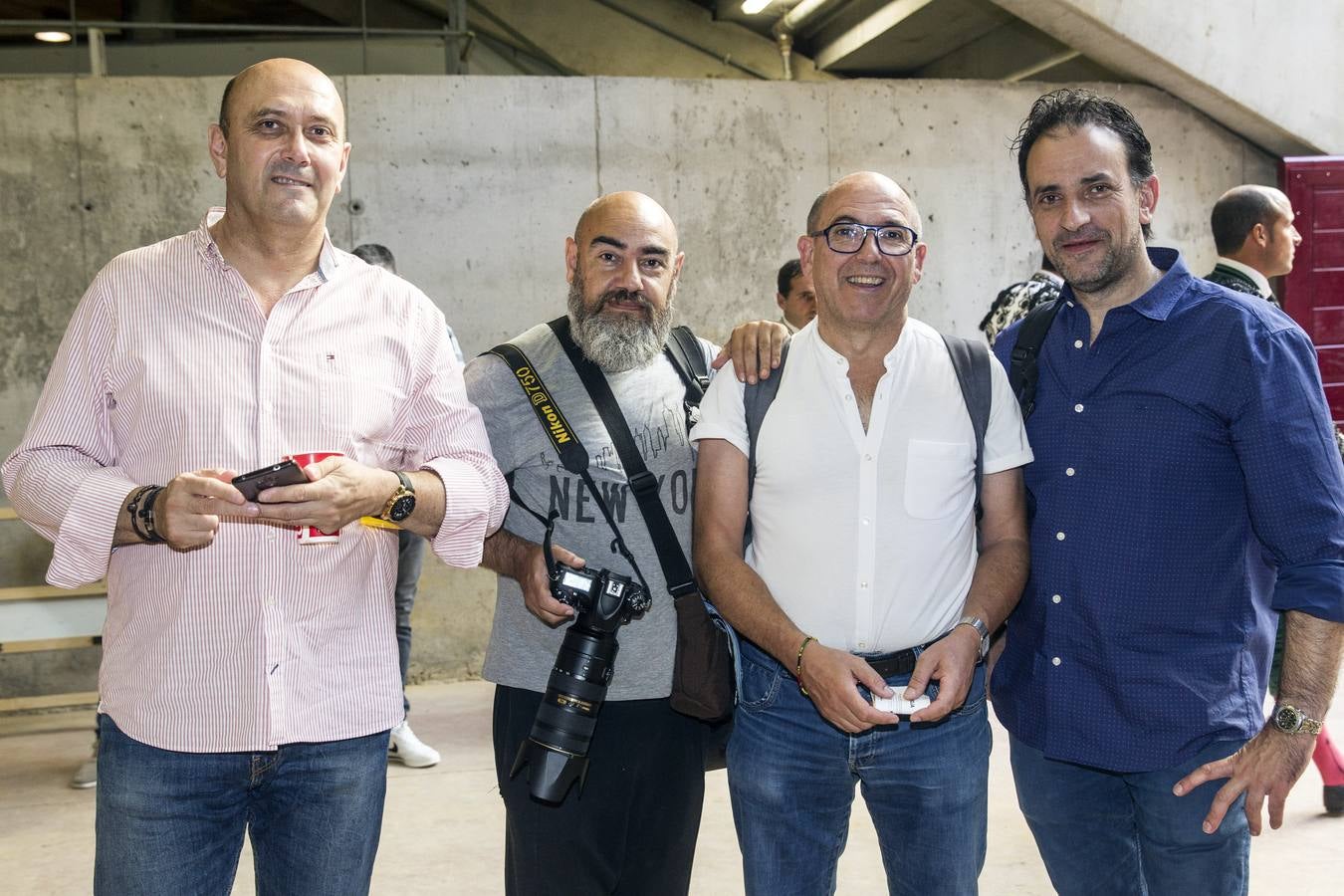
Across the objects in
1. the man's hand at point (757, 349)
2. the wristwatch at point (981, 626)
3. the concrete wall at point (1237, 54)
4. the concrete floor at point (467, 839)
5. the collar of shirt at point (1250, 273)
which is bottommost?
the concrete floor at point (467, 839)

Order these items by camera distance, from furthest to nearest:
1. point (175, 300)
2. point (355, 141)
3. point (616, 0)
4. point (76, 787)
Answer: point (616, 0) < point (355, 141) < point (76, 787) < point (175, 300)

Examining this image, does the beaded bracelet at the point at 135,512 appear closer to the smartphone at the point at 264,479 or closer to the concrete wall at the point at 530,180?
the smartphone at the point at 264,479

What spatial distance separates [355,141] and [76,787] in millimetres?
3159

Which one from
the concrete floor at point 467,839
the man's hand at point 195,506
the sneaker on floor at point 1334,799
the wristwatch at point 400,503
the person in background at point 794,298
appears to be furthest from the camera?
the person in background at point 794,298

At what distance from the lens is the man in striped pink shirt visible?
1.74 metres

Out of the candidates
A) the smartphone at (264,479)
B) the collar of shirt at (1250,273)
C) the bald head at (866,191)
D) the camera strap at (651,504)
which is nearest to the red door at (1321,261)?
the collar of shirt at (1250,273)

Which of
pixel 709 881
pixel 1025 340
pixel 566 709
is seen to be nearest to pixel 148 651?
pixel 566 709

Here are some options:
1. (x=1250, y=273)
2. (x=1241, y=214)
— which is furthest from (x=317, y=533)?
(x=1241, y=214)

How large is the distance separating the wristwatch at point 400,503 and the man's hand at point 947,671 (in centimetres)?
89

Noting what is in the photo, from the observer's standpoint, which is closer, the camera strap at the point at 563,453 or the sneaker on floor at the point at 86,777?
the camera strap at the point at 563,453

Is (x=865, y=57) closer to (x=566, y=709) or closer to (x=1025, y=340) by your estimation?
(x=1025, y=340)

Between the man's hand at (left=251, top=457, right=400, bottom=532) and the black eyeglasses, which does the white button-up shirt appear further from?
the man's hand at (left=251, top=457, right=400, bottom=532)

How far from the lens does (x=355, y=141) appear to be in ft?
18.8

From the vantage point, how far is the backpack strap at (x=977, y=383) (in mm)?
2162
